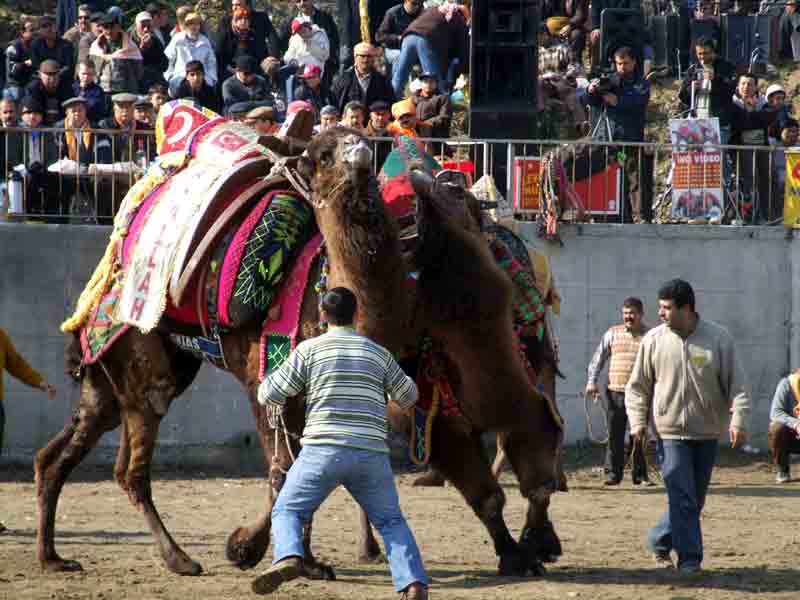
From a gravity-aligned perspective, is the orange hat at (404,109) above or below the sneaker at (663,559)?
above

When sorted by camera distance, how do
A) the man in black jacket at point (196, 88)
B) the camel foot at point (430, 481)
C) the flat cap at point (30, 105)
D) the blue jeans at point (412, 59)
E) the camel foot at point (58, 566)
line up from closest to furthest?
1. the camel foot at point (58, 566)
2. the camel foot at point (430, 481)
3. the flat cap at point (30, 105)
4. the man in black jacket at point (196, 88)
5. the blue jeans at point (412, 59)

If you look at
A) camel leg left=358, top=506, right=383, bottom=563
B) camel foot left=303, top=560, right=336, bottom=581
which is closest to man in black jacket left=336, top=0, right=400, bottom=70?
camel leg left=358, top=506, right=383, bottom=563

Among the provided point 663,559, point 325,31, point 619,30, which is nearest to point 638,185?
point 619,30

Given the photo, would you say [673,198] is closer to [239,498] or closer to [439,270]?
Answer: [239,498]

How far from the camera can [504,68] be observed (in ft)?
50.9

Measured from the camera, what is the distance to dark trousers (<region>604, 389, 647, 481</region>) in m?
14.1

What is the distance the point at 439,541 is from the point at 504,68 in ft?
21.9

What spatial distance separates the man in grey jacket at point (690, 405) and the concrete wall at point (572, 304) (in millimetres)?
6123

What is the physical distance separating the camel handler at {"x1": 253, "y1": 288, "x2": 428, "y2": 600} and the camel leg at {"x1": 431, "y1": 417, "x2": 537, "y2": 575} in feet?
4.90

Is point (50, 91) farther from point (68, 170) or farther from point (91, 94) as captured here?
point (68, 170)

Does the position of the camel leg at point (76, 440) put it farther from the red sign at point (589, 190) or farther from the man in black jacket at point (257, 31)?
the man in black jacket at point (257, 31)

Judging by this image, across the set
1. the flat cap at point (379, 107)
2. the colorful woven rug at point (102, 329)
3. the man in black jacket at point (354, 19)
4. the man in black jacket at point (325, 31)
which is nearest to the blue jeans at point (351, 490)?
the colorful woven rug at point (102, 329)

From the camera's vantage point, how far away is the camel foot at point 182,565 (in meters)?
8.77

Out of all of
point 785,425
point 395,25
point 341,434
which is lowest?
point 785,425
